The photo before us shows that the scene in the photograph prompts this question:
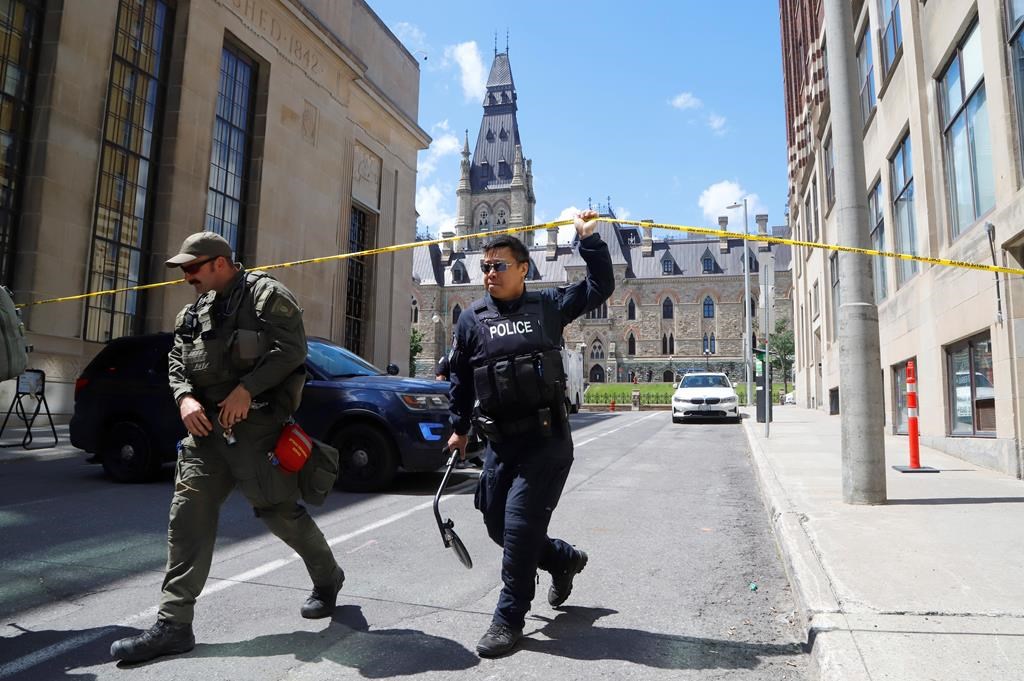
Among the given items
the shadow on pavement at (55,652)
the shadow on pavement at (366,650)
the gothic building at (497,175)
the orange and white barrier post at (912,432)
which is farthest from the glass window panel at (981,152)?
the gothic building at (497,175)

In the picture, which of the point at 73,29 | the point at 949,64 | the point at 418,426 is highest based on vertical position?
the point at 73,29

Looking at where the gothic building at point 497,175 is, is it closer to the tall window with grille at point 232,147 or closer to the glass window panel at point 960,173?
the tall window with grille at point 232,147

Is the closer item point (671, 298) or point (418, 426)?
point (418, 426)

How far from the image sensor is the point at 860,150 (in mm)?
6312

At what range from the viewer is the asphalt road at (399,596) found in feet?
9.83

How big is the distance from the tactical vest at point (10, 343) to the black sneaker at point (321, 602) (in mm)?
2077

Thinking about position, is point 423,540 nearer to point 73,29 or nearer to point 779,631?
point 779,631

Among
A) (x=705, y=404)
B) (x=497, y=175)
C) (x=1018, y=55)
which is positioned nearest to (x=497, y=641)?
(x=1018, y=55)

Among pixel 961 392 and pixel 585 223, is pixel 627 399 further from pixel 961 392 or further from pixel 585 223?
pixel 585 223

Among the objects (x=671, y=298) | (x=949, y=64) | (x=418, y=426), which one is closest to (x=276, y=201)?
(x=418, y=426)

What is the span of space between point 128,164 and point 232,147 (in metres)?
3.86

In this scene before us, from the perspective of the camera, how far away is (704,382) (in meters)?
22.5

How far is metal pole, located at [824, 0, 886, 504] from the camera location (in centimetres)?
591

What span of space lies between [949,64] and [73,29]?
17.6 m
